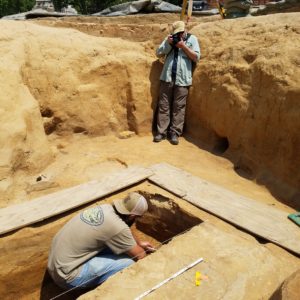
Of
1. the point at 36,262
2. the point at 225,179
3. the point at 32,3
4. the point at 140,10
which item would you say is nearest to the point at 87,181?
the point at 36,262

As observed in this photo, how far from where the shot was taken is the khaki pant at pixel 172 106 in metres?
5.70

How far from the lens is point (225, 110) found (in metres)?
5.18

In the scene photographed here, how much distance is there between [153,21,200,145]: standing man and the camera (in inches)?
216

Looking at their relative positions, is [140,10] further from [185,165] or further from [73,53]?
[185,165]

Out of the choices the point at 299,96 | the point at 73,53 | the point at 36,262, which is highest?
the point at 73,53

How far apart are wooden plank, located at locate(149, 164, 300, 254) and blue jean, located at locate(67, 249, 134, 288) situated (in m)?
1.12

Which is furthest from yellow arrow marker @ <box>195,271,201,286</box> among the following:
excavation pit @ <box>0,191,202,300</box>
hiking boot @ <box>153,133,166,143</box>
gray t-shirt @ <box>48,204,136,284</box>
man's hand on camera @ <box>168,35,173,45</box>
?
man's hand on camera @ <box>168,35,173,45</box>

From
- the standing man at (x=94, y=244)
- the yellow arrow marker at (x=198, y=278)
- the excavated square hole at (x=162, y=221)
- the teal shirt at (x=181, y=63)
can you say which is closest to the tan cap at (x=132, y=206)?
the standing man at (x=94, y=244)

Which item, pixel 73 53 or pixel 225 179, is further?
pixel 73 53

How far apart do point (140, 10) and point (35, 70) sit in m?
6.13

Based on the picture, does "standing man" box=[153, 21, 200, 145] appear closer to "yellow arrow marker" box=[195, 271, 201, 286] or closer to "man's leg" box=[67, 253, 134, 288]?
"man's leg" box=[67, 253, 134, 288]

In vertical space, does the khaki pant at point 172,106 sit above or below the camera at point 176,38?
below

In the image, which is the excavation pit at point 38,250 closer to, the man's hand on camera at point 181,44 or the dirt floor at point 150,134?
the dirt floor at point 150,134

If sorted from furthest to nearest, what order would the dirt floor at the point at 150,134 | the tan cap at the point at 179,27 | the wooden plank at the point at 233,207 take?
the tan cap at the point at 179,27 < the wooden plank at the point at 233,207 < the dirt floor at the point at 150,134
